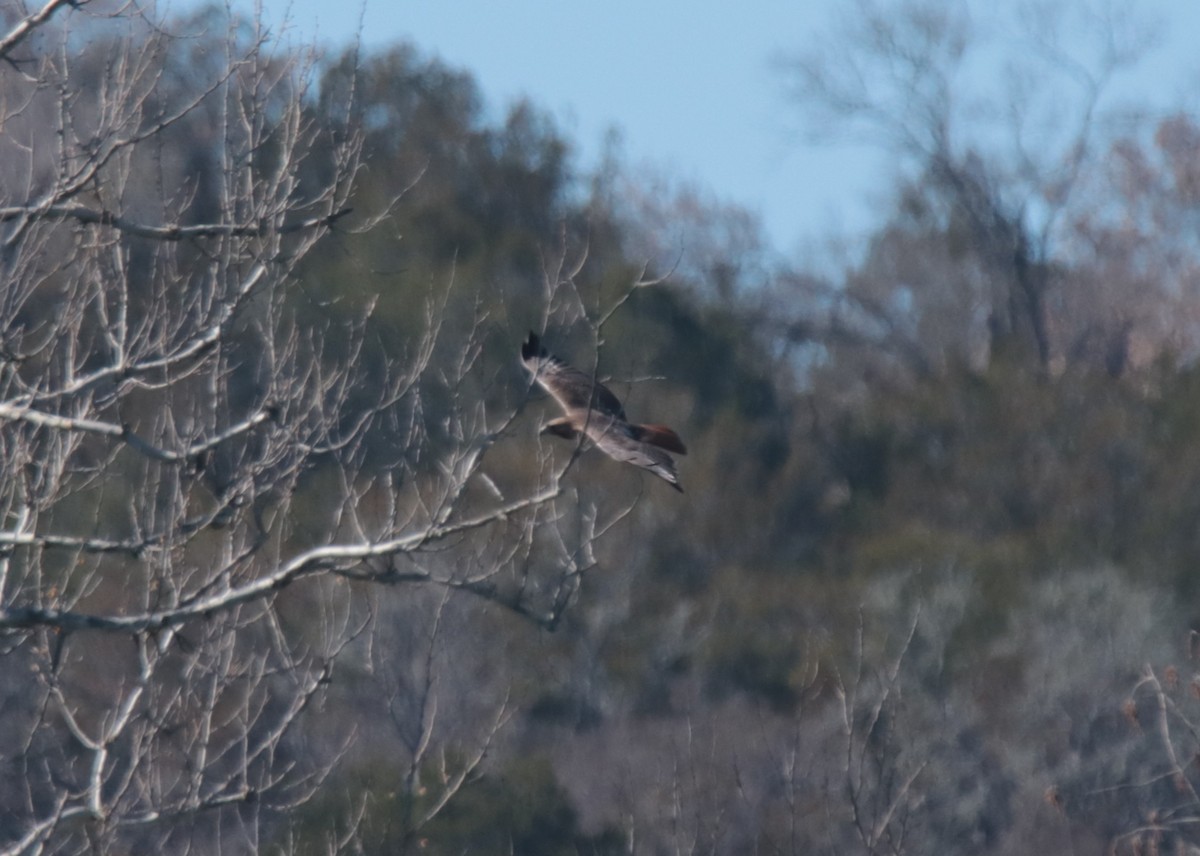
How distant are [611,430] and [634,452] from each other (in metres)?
0.10

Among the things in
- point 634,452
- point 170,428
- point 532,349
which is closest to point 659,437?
point 634,452

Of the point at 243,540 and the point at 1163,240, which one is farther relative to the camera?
the point at 1163,240

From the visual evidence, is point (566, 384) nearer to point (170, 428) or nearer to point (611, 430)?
point (611, 430)

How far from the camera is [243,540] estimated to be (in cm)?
748

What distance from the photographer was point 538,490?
631 cm

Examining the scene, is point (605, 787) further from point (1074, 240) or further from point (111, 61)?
point (1074, 240)

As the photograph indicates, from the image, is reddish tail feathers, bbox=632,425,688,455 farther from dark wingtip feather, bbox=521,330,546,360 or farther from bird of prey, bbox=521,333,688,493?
dark wingtip feather, bbox=521,330,546,360

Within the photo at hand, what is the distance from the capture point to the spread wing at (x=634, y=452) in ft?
19.1

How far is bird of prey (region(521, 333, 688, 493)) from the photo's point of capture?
5.85 meters

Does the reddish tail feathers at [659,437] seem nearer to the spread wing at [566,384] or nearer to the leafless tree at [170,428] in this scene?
the spread wing at [566,384]

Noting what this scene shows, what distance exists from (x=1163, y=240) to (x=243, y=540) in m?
33.3

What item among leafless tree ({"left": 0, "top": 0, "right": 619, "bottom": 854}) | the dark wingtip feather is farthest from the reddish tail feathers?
the dark wingtip feather

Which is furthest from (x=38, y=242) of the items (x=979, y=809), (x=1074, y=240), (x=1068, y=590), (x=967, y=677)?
(x=1074, y=240)

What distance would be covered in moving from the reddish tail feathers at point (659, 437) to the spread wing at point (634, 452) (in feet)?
0.11
